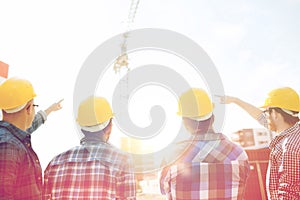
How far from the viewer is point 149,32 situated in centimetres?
812

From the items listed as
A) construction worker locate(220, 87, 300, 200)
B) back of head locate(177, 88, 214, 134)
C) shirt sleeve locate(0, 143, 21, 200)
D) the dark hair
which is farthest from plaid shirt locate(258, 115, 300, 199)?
shirt sleeve locate(0, 143, 21, 200)

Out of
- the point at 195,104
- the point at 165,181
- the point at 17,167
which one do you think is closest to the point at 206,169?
the point at 165,181

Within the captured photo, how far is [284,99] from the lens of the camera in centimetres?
280

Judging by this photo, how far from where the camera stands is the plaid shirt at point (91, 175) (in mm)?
2381

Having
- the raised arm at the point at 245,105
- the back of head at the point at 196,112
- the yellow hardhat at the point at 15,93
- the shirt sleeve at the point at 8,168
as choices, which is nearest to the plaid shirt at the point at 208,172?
the back of head at the point at 196,112

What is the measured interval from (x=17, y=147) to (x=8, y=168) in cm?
20

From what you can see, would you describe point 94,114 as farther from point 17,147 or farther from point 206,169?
point 206,169

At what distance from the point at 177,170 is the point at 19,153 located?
1.38m

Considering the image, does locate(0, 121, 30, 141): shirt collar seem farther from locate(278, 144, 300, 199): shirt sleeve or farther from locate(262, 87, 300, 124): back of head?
locate(262, 87, 300, 124): back of head

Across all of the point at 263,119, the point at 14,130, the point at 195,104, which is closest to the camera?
the point at 14,130

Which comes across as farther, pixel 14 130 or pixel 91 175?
pixel 91 175

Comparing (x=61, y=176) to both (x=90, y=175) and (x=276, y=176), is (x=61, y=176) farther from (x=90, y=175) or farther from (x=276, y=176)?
(x=276, y=176)

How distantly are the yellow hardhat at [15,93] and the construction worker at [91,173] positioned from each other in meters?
0.68

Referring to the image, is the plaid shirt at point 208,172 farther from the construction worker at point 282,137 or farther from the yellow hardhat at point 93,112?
the yellow hardhat at point 93,112
